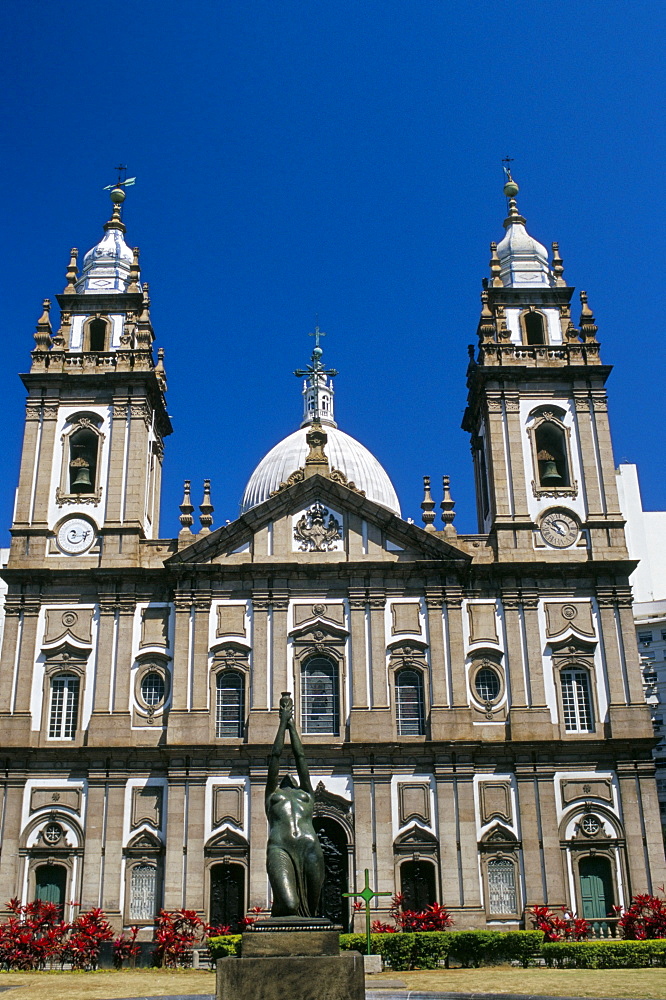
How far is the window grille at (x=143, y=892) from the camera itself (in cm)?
3078

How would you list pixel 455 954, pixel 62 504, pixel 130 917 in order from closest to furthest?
pixel 455 954, pixel 130 917, pixel 62 504

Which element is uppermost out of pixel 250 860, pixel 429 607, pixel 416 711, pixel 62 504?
pixel 62 504

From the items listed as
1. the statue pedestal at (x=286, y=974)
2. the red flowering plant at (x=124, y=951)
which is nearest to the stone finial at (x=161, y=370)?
the red flowering plant at (x=124, y=951)

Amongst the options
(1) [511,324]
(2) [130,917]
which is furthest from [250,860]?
(1) [511,324]

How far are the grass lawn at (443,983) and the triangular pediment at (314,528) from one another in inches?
501

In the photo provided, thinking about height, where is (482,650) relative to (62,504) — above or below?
below

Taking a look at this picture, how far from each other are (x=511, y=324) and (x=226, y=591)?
557 inches

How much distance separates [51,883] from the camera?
31.4 metres

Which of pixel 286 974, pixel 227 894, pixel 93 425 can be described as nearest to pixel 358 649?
pixel 227 894

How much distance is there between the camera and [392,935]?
2561 centimetres

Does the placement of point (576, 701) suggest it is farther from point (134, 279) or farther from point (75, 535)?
point (134, 279)

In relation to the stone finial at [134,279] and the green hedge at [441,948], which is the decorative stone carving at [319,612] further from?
the stone finial at [134,279]

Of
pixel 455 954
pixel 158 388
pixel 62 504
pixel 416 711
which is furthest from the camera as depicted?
pixel 158 388

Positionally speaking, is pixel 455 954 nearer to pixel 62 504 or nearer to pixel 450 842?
pixel 450 842
